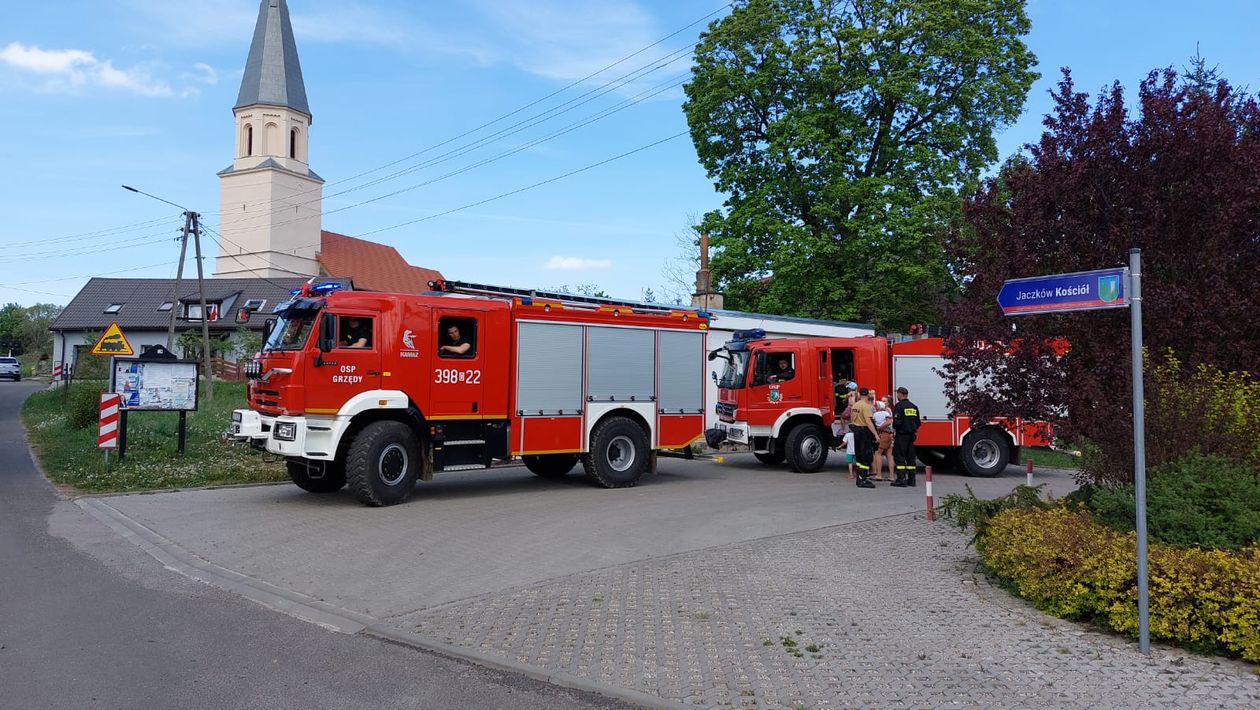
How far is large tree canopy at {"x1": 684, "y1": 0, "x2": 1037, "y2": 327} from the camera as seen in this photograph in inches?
1019

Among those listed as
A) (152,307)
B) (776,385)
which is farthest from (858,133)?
(152,307)

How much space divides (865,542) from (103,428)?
12517 millimetres

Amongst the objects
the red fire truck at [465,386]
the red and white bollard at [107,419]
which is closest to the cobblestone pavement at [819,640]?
the red fire truck at [465,386]

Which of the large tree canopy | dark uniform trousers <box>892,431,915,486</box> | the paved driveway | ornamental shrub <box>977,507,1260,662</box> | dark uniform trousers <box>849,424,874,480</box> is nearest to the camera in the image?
ornamental shrub <box>977,507,1260,662</box>

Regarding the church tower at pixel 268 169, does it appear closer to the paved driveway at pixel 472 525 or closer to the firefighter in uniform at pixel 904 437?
the paved driveway at pixel 472 525

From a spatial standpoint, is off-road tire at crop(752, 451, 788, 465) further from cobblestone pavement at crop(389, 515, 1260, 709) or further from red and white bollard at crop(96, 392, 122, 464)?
red and white bollard at crop(96, 392, 122, 464)

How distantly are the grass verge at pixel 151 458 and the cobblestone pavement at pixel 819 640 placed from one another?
29.5 feet

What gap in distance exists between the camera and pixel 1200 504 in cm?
661

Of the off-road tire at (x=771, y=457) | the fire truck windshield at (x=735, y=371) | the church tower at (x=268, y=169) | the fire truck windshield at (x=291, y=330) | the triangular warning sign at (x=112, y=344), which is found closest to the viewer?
the fire truck windshield at (x=291, y=330)

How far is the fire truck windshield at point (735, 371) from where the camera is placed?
17.6 metres

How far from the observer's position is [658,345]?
15.3 m

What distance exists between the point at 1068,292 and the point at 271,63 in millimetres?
78098

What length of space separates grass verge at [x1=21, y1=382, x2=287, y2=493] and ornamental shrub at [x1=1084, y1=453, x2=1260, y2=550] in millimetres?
12555

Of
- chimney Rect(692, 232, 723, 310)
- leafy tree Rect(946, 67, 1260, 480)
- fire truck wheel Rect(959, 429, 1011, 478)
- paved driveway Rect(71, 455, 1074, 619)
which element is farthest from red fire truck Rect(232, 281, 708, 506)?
chimney Rect(692, 232, 723, 310)
